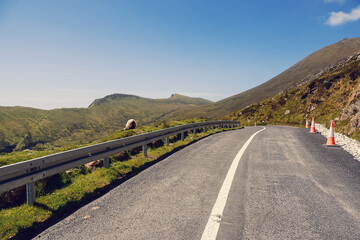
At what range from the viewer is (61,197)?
4.48 m

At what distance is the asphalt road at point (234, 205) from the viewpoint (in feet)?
9.96

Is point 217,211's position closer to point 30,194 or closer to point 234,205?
point 234,205

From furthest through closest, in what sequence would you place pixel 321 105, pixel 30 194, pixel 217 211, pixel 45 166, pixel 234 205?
pixel 321 105
pixel 45 166
pixel 30 194
pixel 234 205
pixel 217 211

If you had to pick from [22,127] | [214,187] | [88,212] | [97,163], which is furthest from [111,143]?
[22,127]

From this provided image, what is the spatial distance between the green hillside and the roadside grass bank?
12508mm

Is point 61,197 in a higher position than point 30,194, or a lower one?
lower

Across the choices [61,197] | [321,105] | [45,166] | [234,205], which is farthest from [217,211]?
[321,105]

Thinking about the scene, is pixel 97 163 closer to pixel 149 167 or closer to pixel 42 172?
pixel 149 167

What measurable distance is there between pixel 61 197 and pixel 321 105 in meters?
38.5

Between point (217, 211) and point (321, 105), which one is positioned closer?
point (217, 211)

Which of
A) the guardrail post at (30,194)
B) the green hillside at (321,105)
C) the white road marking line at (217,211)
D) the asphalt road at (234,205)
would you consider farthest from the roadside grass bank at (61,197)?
the green hillside at (321,105)

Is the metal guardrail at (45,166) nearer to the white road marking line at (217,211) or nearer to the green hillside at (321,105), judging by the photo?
the white road marking line at (217,211)

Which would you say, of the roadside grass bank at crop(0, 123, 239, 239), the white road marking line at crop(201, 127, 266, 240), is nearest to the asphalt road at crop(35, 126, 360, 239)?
the white road marking line at crop(201, 127, 266, 240)

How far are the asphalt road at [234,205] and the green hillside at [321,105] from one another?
9761 millimetres
